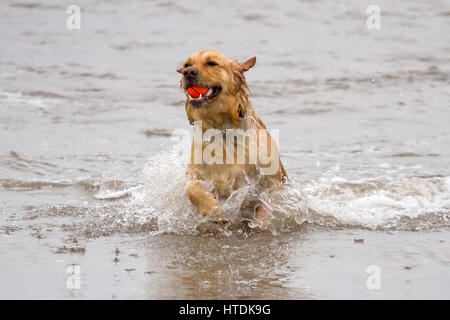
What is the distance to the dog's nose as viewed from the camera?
223 inches

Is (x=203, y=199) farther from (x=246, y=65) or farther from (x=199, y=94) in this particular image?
(x=246, y=65)

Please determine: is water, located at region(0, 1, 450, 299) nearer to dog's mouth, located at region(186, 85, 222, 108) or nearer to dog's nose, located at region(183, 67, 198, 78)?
dog's mouth, located at region(186, 85, 222, 108)

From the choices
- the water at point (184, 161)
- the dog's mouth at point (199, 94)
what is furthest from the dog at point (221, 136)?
the water at point (184, 161)

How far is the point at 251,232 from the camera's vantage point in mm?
5992

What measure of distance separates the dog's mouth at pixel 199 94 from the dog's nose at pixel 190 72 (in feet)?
0.27

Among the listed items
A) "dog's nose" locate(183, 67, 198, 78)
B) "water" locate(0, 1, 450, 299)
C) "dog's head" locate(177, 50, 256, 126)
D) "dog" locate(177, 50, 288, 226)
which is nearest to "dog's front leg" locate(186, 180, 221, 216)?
"dog" locate(177, 50, 288, 226)

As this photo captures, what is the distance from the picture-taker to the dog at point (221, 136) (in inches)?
227

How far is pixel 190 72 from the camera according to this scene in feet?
18.6

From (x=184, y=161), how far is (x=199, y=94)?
1.55m

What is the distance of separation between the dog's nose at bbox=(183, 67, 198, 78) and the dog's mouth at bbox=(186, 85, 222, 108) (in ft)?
0.27

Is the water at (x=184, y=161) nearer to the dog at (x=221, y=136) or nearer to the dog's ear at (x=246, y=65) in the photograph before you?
the dog at (x=221, y=136)

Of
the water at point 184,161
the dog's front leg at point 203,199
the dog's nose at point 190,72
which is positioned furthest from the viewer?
the dog's front leg at point 203,199

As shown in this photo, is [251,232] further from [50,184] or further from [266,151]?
[50,184]
